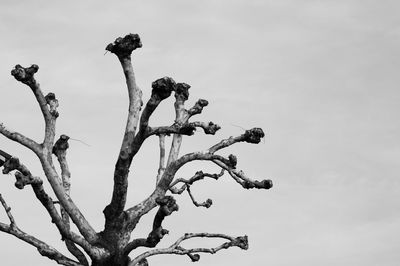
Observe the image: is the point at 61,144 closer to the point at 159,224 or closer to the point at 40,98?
the point at 40,98

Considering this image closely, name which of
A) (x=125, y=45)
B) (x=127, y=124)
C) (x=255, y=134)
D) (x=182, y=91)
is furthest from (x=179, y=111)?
(x=125, y=45)

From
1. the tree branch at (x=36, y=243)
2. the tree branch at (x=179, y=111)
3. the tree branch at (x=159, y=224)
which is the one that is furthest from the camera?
the tree branch at (x=179, y=111)

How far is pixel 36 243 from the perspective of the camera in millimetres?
16047

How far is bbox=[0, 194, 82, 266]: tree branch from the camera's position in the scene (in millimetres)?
15945

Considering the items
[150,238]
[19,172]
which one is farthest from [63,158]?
[150,238]

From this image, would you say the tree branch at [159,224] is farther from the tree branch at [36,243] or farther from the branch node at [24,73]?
the branch node at [24,73]

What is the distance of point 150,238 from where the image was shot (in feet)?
47.3

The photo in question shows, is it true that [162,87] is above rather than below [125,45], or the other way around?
below

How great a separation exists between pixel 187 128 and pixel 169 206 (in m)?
2.02

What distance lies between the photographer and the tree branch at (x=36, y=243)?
15945 millimetres

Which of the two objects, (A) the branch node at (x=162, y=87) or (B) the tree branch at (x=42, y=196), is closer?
(A) the branch node at (x=162, y=87)

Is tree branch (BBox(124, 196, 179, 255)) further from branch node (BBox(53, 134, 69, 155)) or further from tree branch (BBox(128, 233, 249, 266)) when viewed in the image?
branch node (BBox(53, 134, 69, 155))

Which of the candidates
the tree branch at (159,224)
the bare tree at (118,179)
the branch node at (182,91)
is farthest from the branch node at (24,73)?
the tree branch at (159,224)

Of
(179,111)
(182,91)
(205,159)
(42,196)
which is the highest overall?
(182,91)
